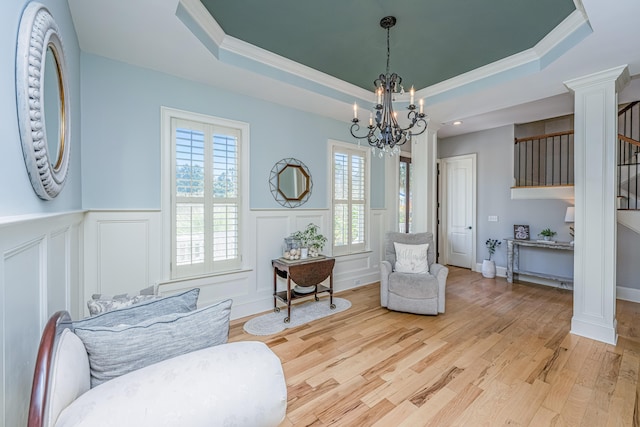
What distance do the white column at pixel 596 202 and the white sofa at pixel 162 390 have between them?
329 cm

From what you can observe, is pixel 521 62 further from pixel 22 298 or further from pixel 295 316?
pixel 22 298

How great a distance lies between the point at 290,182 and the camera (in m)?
3.53

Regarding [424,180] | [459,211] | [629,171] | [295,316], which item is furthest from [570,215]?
[295,316]

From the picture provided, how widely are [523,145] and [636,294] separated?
2657 millimetres

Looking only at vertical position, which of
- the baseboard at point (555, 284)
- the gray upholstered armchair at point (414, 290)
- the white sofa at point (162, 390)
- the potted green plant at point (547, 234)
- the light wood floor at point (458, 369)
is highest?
the potted green plant at point (547, 234)

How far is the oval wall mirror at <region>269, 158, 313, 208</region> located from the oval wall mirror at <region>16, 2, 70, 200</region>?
7.06ft

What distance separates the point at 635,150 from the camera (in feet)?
13.2

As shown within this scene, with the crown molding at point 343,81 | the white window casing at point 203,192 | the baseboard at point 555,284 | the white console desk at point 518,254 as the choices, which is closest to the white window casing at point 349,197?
the crown molding at point 343,81

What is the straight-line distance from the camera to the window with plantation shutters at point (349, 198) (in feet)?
13.3

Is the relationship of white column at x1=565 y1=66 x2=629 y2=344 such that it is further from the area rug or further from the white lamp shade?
the area rug

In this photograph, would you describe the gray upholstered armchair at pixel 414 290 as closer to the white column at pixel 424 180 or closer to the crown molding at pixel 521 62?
the white column at pixel 424 180

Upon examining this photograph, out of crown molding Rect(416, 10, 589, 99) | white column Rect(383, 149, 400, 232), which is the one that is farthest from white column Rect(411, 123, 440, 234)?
crown molding Rect(416, 10, 589, 99)

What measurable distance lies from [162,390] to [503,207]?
5.63 m

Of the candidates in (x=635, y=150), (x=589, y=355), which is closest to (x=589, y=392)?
(x=589, y=355)
